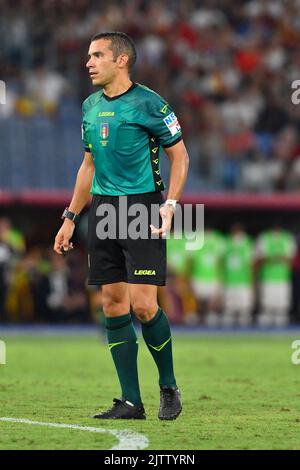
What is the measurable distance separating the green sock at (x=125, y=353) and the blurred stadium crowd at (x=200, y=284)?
1176 cm

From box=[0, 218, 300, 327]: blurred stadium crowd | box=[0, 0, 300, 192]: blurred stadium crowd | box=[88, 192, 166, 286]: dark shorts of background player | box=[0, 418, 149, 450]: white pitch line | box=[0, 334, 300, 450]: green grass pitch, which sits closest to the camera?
box=[0, 418, 149, 450]: white pitch line

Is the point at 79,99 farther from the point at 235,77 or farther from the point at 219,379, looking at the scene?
the point at 219,379

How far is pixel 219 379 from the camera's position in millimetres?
10523

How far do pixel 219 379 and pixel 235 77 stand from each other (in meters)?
12.4

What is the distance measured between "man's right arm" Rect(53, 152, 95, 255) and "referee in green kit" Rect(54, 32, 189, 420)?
0.45ft

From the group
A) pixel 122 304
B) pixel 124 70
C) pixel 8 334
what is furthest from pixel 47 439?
pixel 8 334

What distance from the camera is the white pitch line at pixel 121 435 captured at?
235 inches

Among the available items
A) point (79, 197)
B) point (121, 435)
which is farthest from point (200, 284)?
point (121, 435)

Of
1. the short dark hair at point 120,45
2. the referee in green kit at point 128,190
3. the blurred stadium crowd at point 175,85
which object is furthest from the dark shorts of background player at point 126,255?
the blurred stadium crowd at point 175,85

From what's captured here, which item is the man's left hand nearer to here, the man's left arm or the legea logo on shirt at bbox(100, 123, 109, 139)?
the man's left arm

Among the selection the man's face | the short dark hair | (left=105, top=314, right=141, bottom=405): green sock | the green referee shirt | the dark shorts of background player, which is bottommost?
(left=105, top=314, right=141, bottom=405): green sock

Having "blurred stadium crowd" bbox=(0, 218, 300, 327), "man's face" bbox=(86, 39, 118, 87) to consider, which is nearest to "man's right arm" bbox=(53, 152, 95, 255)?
"man's face" bbox=(86, 39, 118, 87)

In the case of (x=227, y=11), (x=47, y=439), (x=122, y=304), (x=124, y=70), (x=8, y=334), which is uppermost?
(x=227, y=11)

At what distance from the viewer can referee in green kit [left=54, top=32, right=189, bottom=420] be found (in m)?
7.18
